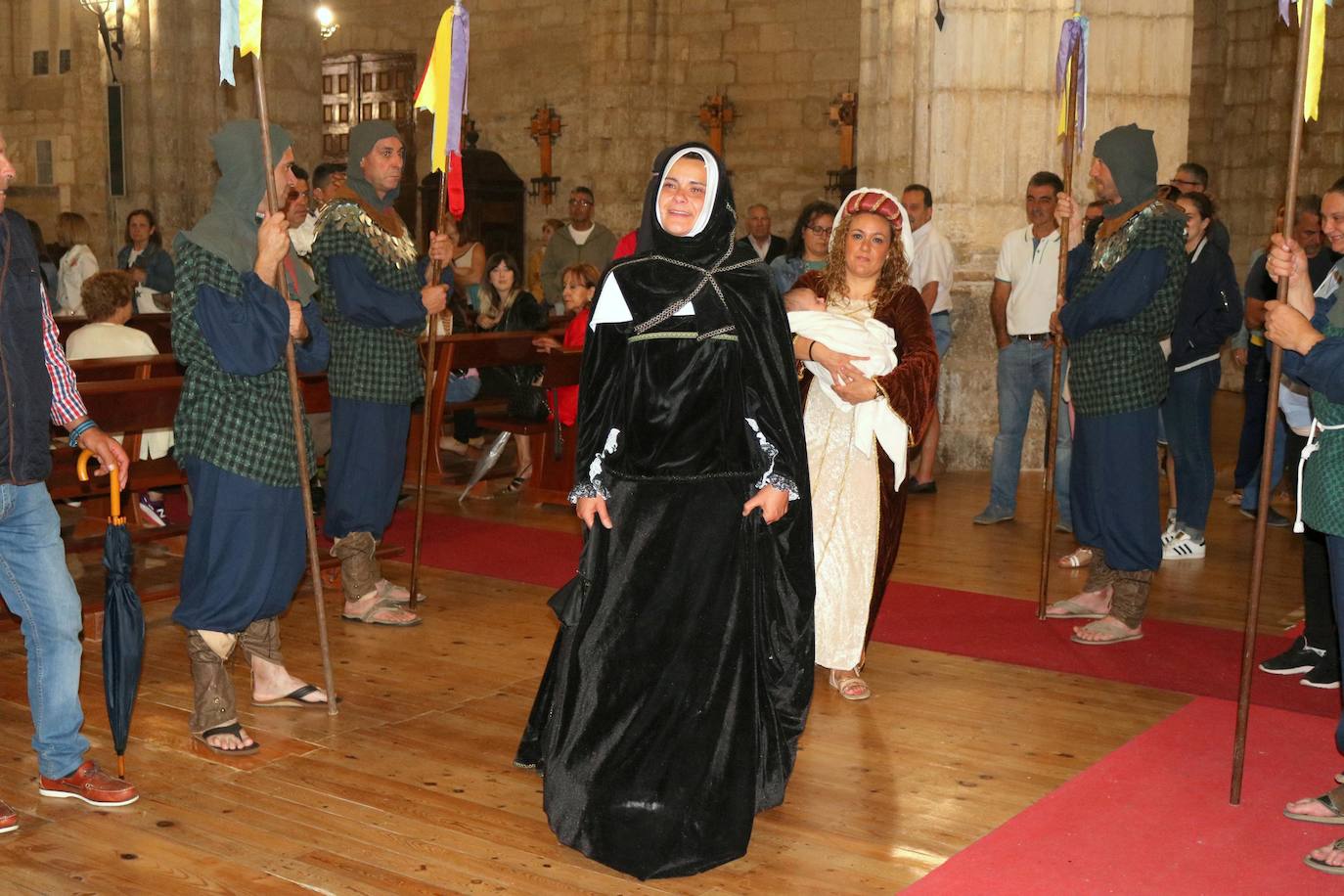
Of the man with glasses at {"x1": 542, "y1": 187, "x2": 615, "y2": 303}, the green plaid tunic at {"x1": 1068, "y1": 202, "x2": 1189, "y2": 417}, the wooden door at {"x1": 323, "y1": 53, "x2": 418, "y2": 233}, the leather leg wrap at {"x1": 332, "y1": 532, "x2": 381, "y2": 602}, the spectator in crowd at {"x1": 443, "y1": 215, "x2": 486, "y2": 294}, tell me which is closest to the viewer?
the green plaid tunic at {"x1": 1068, "y1": 202, "x2": 1189, "y2": 417}

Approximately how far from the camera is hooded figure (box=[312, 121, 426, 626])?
521 centimetres

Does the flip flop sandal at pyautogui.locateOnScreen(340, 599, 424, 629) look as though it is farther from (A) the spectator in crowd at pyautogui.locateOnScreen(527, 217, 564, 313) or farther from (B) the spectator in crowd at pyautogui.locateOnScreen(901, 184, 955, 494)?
(A) the spectator in crowd at pyautogui.locateOnScreen(527, 217, 564, 313)

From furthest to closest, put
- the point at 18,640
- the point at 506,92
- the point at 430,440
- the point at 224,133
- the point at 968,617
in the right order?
the point at 506,92
the point at 430,440
the point at 968,617
the point at 18,640
the point at 224,133

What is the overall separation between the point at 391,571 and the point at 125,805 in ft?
8.92

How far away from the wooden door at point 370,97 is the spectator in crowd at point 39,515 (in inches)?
477

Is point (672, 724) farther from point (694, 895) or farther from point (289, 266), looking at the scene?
point (289, 266)

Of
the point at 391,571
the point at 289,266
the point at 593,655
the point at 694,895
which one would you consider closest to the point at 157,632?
the point at 391,571

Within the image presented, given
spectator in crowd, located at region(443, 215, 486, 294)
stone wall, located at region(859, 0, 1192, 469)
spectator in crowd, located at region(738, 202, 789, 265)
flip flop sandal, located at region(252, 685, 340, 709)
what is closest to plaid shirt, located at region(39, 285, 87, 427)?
flip flop sandal, located at region(252, 685, 340, 709)

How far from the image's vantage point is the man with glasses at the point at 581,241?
11305mm

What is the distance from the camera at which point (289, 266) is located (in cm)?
432

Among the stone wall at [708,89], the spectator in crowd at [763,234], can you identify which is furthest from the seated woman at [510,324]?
the stone wall at [708,89]

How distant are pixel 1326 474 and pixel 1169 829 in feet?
3.09

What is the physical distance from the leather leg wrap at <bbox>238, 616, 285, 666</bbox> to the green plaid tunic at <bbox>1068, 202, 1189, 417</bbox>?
2943 millimetres

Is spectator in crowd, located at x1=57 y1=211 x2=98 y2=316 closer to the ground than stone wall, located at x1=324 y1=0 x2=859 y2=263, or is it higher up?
closer to the ground
